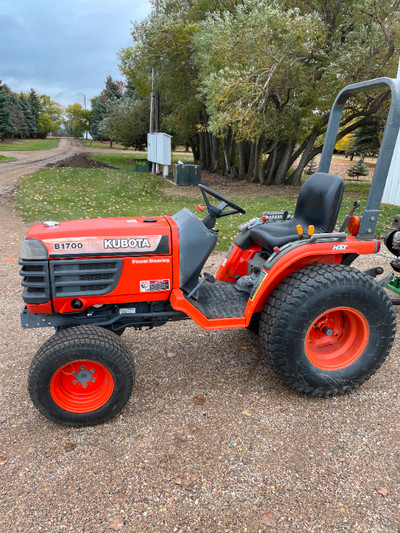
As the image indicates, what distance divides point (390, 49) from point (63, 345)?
12.0m

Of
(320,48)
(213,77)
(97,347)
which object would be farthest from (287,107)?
(97,347)

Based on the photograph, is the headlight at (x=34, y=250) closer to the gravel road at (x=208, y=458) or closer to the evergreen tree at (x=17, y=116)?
the gravel road at (x=208, y=458)

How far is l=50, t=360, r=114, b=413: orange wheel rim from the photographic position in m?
2.49

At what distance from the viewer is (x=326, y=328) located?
2.85 metres

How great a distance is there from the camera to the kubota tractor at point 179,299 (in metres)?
2.42

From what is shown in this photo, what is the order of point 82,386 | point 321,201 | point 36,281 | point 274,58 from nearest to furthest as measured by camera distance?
point 36,281, point 82,386, point 321,201, point 274,58

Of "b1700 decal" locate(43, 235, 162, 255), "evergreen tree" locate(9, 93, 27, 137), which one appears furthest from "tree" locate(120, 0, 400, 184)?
"evergreen tree" locate(9, 93, 27, 137)

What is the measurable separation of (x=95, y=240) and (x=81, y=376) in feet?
2.96

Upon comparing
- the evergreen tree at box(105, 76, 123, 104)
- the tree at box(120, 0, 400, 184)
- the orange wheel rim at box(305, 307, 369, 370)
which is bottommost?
the orange wheel rim at box(305, 307, 369, 370)

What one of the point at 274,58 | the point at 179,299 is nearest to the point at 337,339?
the point at 179,299

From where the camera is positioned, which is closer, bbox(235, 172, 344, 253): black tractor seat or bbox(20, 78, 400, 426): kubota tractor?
bbox(20, 78, 400, 426): kubota tractor

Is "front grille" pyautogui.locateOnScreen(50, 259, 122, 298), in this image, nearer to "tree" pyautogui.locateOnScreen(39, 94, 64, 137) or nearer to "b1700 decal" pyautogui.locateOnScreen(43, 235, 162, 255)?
"b1700 decal" pyautogui.locateOnScreen(43, 235, 162, 255)

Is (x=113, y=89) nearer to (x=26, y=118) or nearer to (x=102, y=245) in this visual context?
(x=26, y=118)

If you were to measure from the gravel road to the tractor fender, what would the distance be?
71 centimetres
